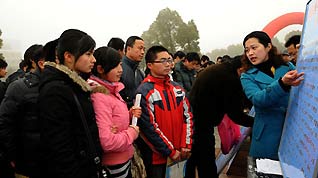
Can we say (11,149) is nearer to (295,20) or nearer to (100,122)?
(100,122)

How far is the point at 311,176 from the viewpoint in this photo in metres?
0.86

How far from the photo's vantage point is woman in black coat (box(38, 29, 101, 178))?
1421mm

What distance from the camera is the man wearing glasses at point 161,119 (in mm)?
2234

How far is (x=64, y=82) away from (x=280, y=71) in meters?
1.28

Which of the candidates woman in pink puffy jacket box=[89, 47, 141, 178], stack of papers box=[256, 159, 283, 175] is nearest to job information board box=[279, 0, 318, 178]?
stack of papers box=[256, 159, 283, 175]

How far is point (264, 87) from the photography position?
187 centimetres

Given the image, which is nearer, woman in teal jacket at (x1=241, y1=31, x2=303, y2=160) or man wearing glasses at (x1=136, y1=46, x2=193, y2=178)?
woman in teal jacket at (x1=241, y1=31, x2=303, y2=160)

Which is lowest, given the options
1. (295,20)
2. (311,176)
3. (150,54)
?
(311,176)

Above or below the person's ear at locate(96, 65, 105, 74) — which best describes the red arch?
above

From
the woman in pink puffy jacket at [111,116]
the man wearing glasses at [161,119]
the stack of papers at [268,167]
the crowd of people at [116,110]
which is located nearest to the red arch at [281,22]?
the crowd of people at [116,110]

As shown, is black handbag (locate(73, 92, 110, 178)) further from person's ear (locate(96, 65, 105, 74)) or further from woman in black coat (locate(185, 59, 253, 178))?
woman in black coat (locate(185, 59, 253, 178))

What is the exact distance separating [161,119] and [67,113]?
957 mm

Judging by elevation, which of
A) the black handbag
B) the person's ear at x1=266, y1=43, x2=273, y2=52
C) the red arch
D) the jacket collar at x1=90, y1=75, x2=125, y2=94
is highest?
the red arch

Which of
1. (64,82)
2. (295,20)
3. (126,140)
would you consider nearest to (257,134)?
(126,140)
